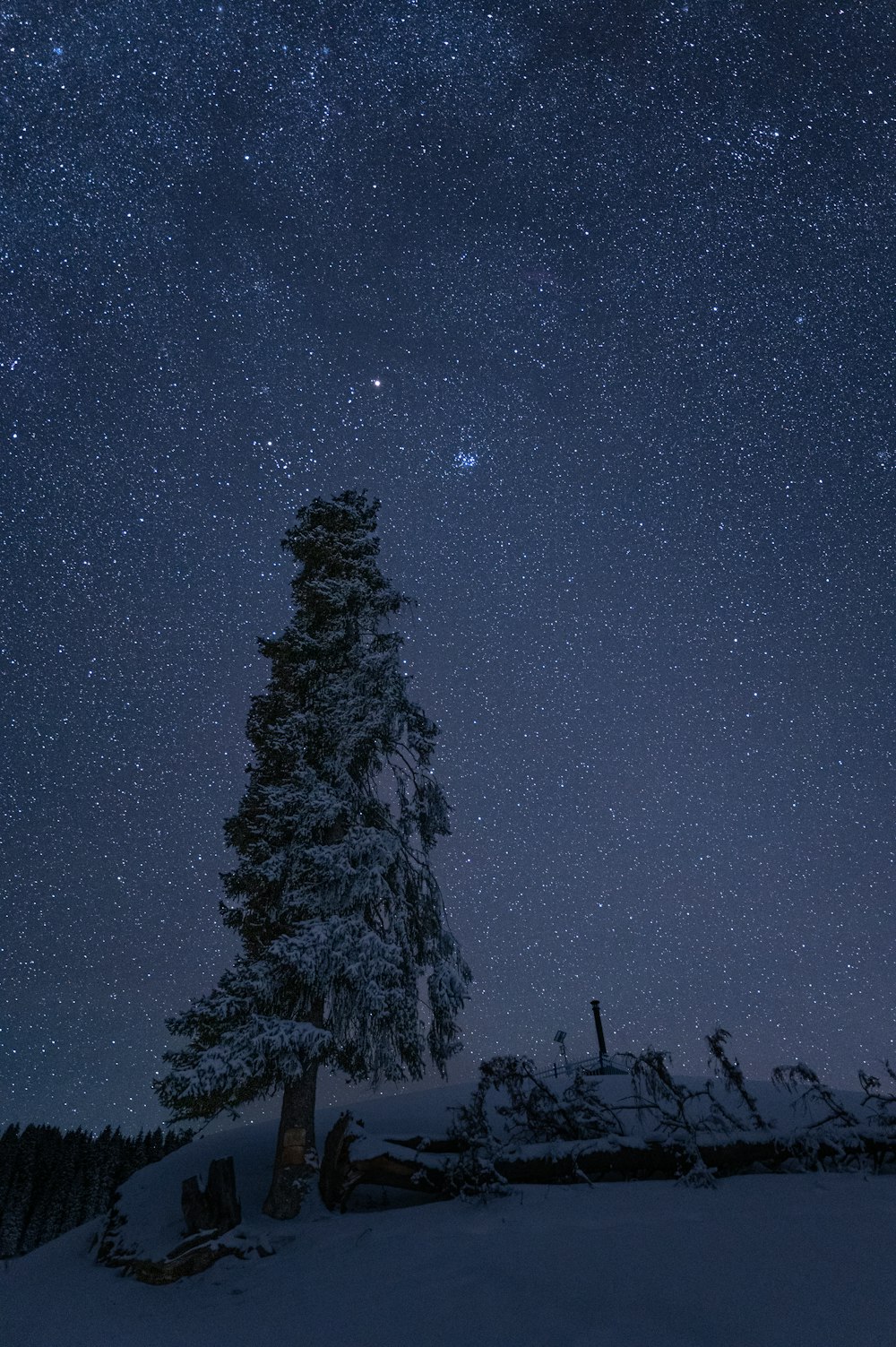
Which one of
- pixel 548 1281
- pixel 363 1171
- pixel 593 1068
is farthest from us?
pixel 593 1068

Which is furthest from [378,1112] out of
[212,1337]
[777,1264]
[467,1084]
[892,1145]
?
[777,1264]

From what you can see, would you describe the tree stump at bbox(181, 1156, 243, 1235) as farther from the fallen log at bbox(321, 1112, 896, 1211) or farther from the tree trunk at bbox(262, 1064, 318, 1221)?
the fallen log at bbox(321, 1112, 896, 1211)

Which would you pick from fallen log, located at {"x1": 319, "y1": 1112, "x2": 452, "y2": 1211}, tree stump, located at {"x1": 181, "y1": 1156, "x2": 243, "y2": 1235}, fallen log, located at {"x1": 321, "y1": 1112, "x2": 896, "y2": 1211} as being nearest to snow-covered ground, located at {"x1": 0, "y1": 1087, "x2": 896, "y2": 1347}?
fallen log, located at {"x1": 321, "y1": 1112, "x2": 896, "y2": 1211}

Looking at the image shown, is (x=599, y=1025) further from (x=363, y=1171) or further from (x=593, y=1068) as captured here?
(x=363, y=1171)

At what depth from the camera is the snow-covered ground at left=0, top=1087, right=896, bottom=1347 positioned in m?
4.22

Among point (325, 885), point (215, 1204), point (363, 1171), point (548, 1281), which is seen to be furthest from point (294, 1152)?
point (548, 1281)

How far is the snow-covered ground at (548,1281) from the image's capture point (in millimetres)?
4219

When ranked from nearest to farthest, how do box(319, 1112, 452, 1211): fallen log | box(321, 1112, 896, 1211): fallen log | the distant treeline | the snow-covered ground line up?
the snow-covered ground → box(321, 1112, 896, 1211): fallen log → box(319, 1112, 452, 1211): fallen log → the distant treeline

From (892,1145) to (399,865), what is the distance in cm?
772

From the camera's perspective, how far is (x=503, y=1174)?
8.00 meters

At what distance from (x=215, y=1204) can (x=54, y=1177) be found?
53.2 metres

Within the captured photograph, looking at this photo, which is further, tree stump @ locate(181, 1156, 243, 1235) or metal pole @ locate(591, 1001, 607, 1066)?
metal pole @ locate(591, 1001, 607, 1066)

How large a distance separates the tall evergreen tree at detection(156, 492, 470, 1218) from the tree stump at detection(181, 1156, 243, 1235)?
0.67 metres

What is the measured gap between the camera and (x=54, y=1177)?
158ft
